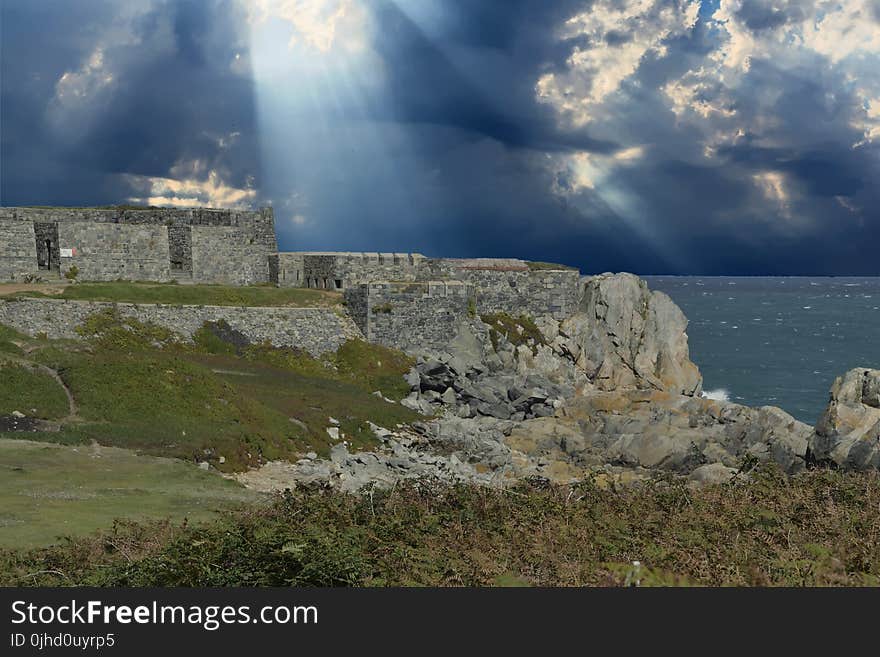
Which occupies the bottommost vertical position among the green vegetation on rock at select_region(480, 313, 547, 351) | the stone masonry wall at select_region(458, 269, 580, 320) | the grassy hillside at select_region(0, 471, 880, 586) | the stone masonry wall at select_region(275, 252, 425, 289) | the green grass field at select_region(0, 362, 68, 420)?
the grassy hillside at select_region(0, 471, 880, 586)

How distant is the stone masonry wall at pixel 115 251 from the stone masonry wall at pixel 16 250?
2080 mm

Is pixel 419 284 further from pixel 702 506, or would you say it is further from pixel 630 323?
pixel 702 506

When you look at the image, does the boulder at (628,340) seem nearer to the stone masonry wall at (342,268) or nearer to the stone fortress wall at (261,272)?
the stone fortress wall at (261,272)

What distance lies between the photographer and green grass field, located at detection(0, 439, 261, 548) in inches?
773

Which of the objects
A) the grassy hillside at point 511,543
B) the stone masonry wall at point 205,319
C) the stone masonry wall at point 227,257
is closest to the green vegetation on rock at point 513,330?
the stone masonry wall at point 205,319

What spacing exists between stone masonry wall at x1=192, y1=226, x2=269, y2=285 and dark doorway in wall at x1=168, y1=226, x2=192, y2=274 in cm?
44

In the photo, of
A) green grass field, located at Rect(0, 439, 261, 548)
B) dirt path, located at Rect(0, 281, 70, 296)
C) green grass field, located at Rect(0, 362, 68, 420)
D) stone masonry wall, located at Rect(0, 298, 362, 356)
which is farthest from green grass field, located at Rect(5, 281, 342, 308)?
green grass field, located at Rect(0, 439, 261, 548)

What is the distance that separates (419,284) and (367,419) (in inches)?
703

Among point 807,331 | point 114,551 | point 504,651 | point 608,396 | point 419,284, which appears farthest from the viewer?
point 807,331

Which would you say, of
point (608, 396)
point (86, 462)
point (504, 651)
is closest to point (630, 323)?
point (608, 396)

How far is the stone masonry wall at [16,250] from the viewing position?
57.0 metres

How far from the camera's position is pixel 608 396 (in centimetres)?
5531

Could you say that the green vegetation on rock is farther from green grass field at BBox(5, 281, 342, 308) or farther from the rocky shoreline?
green grass field at BBox(5, 281, 342, 308)

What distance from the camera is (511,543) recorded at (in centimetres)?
1580
